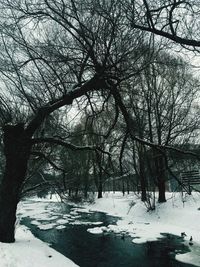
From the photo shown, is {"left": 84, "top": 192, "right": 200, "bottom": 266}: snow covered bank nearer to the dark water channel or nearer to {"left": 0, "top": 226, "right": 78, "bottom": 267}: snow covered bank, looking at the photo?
the dark water channel

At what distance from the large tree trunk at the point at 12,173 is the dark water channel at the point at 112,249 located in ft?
10.1

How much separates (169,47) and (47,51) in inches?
116

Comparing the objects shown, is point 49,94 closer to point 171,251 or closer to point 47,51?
point 47,51

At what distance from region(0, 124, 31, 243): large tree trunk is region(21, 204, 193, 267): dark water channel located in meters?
3.07

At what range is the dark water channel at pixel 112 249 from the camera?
11297mm

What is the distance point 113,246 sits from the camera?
13.8 meters

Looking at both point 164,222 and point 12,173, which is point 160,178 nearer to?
point 164,222

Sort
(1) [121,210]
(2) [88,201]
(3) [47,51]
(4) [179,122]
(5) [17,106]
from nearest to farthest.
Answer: (3) [47,51] → (5) [17,106] → (4) [179,122] → (1) [121,210] → (2) [88,201]

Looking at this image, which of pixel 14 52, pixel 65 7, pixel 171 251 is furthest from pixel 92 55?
pixel 171 251

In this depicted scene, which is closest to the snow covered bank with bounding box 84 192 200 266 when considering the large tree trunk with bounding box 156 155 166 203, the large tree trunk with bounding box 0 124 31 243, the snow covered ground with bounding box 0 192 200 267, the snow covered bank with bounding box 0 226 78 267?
the snow covered ground with bounding box 0 192 200 267

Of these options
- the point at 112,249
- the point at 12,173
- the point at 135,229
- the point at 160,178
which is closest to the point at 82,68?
the point at 12,173

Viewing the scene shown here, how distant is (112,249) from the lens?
13.2m

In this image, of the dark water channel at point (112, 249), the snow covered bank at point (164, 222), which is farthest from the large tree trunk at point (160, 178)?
the dark water channel at point (112, 249)

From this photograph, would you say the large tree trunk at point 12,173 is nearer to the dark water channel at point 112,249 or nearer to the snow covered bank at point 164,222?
the dark water channel at point 112,249
